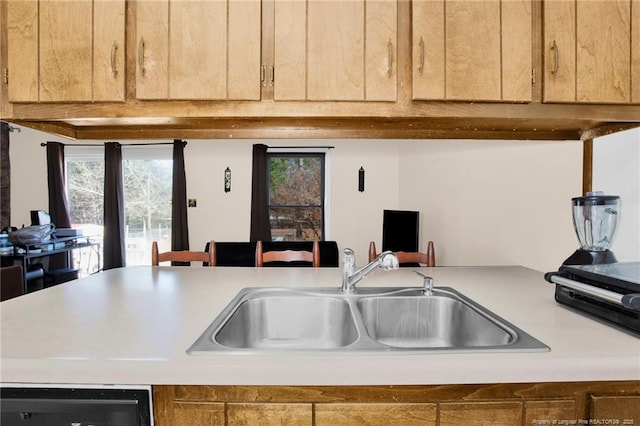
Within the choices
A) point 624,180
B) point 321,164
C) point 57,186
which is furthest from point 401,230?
point 57,186

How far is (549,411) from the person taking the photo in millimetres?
835

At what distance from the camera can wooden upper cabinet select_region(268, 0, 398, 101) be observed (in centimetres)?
122

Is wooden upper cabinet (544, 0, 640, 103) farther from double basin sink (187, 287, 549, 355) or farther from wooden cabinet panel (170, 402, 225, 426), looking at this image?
wooden cabinet panel (170, 402, 225, 426)

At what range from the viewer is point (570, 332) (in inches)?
37.4

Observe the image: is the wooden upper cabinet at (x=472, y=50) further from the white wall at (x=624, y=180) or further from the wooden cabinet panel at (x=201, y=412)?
the wooden cabinet panel at (x=201, y=412)

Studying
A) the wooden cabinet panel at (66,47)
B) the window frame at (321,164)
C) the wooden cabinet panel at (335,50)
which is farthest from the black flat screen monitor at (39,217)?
the wooden cabinet panel at (335,50)

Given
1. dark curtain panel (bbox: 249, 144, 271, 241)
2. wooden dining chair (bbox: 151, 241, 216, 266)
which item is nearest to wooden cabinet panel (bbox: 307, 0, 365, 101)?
wooden dining chair (bbox: 151, 241, 216, 266)

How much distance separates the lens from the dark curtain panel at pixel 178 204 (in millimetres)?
5133

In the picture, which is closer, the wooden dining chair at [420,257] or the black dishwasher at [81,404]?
the black dishwasher at [81,404]

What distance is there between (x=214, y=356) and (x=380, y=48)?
1121 millimetres

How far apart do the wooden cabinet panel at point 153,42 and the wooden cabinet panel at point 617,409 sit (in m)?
1.58

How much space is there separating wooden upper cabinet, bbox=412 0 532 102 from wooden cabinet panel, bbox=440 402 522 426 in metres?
0.97

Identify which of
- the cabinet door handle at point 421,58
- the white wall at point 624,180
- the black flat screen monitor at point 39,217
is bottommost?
the black flat screen monitor at point 39,217

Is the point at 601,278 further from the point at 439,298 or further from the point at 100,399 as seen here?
the point at 100,399
